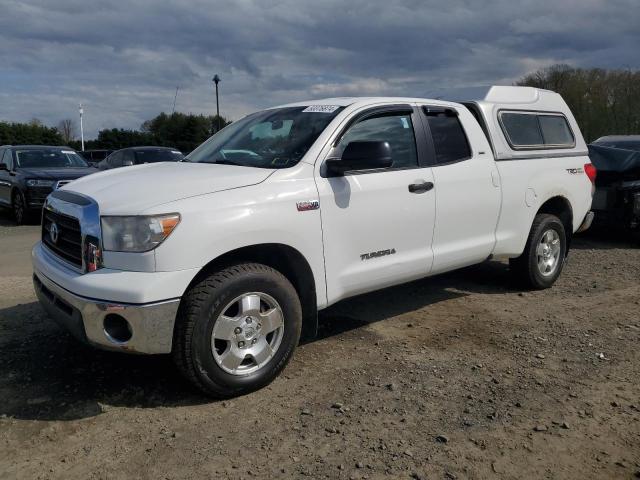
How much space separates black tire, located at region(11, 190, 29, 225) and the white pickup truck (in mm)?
7939

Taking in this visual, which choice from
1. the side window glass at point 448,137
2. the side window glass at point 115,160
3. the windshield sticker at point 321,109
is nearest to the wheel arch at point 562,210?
the side window glass at point 448,137

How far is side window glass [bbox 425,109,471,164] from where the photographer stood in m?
4.67

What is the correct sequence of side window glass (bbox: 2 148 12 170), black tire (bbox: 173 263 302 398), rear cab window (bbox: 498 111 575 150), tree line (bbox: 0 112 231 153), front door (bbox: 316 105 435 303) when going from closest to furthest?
black tire (bbox: 173 263 302 398)
front door (bbox: 316 105 435 303)
rear cab window (bbox: 498 111 575 150)
side window glass (bbox: 2 148 12 170)
tree line (bbox: 0 112 231 153)

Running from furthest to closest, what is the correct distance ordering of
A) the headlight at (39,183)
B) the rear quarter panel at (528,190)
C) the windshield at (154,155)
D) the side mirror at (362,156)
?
the windshield at (154,155)
the headlight at (39,183)
the rear quarter panel at (528,190)
the side mirror at (362,156)

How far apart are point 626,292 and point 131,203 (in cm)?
509

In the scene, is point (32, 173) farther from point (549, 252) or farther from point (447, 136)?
point (549, 252)

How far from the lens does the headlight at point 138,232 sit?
3.13 m

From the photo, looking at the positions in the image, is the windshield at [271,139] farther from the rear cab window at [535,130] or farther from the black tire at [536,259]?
the black tire at [536,259]

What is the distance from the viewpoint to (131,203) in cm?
325

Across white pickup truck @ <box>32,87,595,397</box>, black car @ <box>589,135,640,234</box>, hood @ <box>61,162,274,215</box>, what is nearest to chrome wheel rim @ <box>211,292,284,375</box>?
white pickup truck @ <box>32,87,595,397</box>

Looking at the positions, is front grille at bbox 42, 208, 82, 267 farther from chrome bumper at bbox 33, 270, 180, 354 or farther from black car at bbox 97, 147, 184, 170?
black car at bbox 97, 147, 184, 170

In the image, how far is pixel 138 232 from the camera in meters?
3.15

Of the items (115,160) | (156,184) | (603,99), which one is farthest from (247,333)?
(603,99)

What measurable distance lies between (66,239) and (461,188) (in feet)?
9.83
